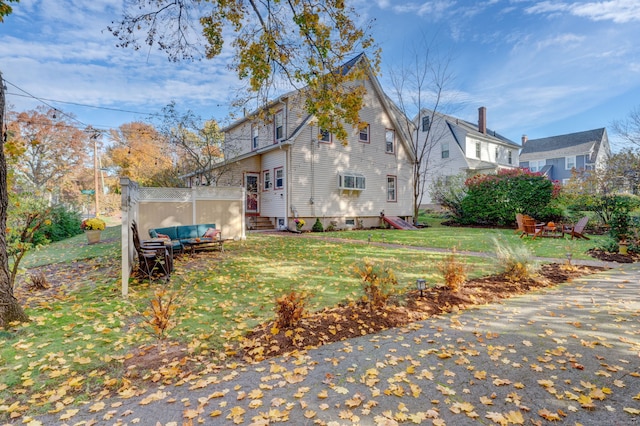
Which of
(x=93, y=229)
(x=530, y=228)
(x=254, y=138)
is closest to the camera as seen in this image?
(x=530, y=228)

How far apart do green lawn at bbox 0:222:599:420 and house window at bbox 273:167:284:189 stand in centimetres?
740

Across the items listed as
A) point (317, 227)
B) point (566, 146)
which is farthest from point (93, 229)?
point (566, 146)

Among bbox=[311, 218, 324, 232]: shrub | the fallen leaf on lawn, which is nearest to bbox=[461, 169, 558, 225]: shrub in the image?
bbox=[311, 218, 324, 232]: shrub

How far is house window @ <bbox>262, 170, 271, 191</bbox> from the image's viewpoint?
1761cm

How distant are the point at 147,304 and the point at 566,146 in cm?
4694

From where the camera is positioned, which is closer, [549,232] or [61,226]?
[549,232]

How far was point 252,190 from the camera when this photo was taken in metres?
18.4

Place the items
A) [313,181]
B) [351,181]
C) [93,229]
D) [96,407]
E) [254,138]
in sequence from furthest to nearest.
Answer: [254,138] → [351,181] → [313,181] → [93,229] → [96,407]

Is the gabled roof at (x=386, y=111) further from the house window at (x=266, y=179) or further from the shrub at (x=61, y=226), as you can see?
the shrub at (x=61, y=226)

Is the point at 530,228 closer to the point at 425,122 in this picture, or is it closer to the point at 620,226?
the point at 620,226

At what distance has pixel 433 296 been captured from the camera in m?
5.10

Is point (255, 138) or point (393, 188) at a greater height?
point (255, 138)

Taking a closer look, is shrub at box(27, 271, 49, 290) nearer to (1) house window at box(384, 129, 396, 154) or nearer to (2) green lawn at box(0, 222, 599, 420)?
(2) green lawn at box(0, 222, 599, 420)

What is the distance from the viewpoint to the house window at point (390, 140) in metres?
20.0
